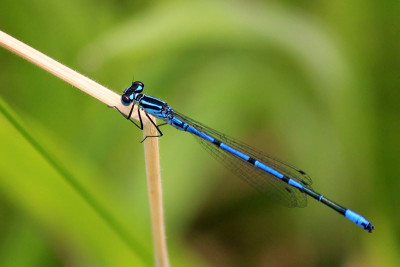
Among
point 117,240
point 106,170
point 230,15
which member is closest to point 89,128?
point 106,170

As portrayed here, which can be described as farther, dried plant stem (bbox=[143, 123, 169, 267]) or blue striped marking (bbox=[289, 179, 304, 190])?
blue striped marking (bbox=[289, 179, 304, 190])

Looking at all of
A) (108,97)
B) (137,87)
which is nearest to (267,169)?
(137,87)

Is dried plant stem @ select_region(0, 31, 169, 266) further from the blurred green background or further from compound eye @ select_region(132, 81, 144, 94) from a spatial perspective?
compound eye @ select_region(132, 81, 144, 94)

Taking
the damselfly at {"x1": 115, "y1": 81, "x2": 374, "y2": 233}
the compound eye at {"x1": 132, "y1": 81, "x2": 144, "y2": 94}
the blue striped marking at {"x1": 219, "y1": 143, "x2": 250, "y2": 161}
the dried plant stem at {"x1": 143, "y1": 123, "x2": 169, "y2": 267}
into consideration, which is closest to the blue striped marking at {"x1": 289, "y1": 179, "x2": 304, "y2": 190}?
the damselfly at {"x1": 115, "y1": 81, "x2": 374, "y2": 233}

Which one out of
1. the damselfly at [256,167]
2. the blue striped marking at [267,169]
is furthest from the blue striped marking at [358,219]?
the blue striped marking at [267,169]

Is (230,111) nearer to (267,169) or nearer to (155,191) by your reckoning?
(267,169)

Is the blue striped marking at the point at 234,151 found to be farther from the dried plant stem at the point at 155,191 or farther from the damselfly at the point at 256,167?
the dried plant stem at the point at 155,191
